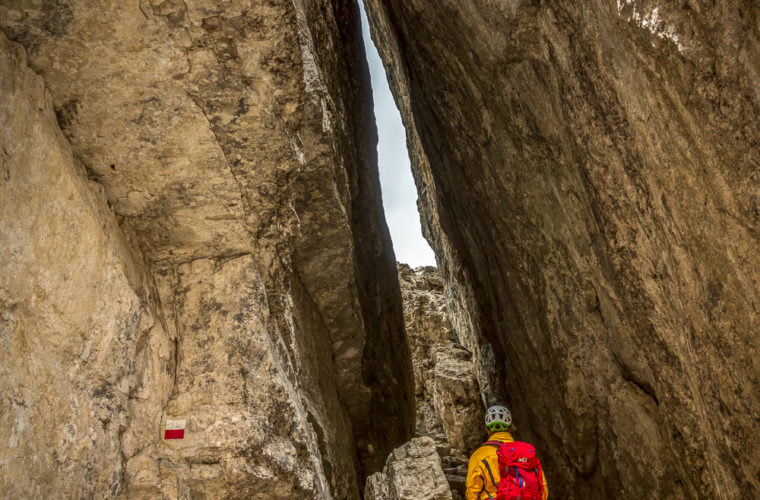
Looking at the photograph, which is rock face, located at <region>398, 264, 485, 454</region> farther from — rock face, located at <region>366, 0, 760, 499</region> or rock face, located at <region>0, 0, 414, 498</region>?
rock face, located at <region>0, 0, 414, 498</region>

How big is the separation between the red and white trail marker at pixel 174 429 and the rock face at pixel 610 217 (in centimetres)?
388

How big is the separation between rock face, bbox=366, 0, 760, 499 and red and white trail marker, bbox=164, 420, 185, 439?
388cm

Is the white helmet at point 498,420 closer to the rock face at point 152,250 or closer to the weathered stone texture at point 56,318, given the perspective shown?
Answer: the rock face at point 152,250

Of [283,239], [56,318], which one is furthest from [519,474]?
[56,318]

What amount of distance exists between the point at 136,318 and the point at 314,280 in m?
2.50

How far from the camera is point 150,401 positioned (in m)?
3.71

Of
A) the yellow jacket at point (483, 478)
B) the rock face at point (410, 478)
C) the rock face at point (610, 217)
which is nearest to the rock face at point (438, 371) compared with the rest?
the rock face at point (610, 217)

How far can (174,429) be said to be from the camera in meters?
3.74

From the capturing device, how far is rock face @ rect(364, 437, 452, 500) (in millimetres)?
8414

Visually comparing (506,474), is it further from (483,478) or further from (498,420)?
(498,420)

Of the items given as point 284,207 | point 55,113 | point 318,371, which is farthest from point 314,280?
point 55,113

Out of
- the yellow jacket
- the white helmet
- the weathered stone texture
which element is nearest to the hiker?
the yellow jacket

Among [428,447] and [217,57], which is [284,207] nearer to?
[217,57]

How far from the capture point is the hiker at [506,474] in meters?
5.56
